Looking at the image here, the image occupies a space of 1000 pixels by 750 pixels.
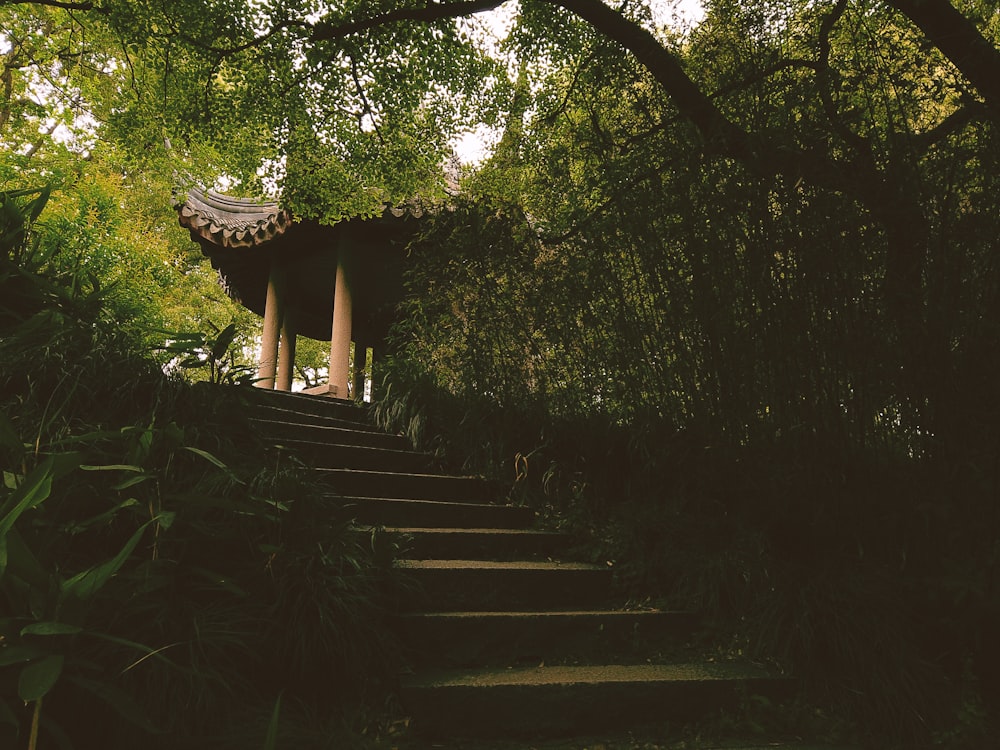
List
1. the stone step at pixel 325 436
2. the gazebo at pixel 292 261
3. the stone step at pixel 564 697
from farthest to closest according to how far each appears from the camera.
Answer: the gazebo at pixel 292 261
the stone step at pixel 325 436
the stone step at pixel 564 697

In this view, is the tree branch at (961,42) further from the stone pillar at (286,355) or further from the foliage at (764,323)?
the stone pillar at (286,355)

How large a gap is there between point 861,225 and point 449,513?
Answer: 2.24 metres

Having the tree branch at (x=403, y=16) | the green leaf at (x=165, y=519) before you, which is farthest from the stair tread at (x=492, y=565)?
the tree branch at (x=403, y=16)

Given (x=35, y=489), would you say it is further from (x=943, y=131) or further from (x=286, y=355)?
(x=286, y=355)

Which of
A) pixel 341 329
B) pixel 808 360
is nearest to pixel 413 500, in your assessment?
pixel 808 360

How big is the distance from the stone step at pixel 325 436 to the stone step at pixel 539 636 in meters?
1.61

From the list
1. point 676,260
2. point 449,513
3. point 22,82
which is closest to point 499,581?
point 449,513

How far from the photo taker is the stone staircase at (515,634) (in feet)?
6.19

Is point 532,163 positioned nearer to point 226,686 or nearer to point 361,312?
point 226,686

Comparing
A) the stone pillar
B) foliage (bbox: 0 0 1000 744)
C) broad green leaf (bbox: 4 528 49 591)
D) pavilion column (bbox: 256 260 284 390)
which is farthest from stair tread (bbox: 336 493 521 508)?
the stone pillar

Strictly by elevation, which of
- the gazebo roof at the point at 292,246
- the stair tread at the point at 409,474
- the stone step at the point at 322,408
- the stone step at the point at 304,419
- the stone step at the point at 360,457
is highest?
the gazebo roof at the point at 292,246

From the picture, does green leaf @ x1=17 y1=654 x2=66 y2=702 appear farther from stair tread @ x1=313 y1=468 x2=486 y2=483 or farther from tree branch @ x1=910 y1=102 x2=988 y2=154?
tree branch @ x1=910 y1=102 x2=988 y2=154

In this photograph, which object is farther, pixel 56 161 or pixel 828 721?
pixel 56 161

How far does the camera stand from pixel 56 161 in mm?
9695
